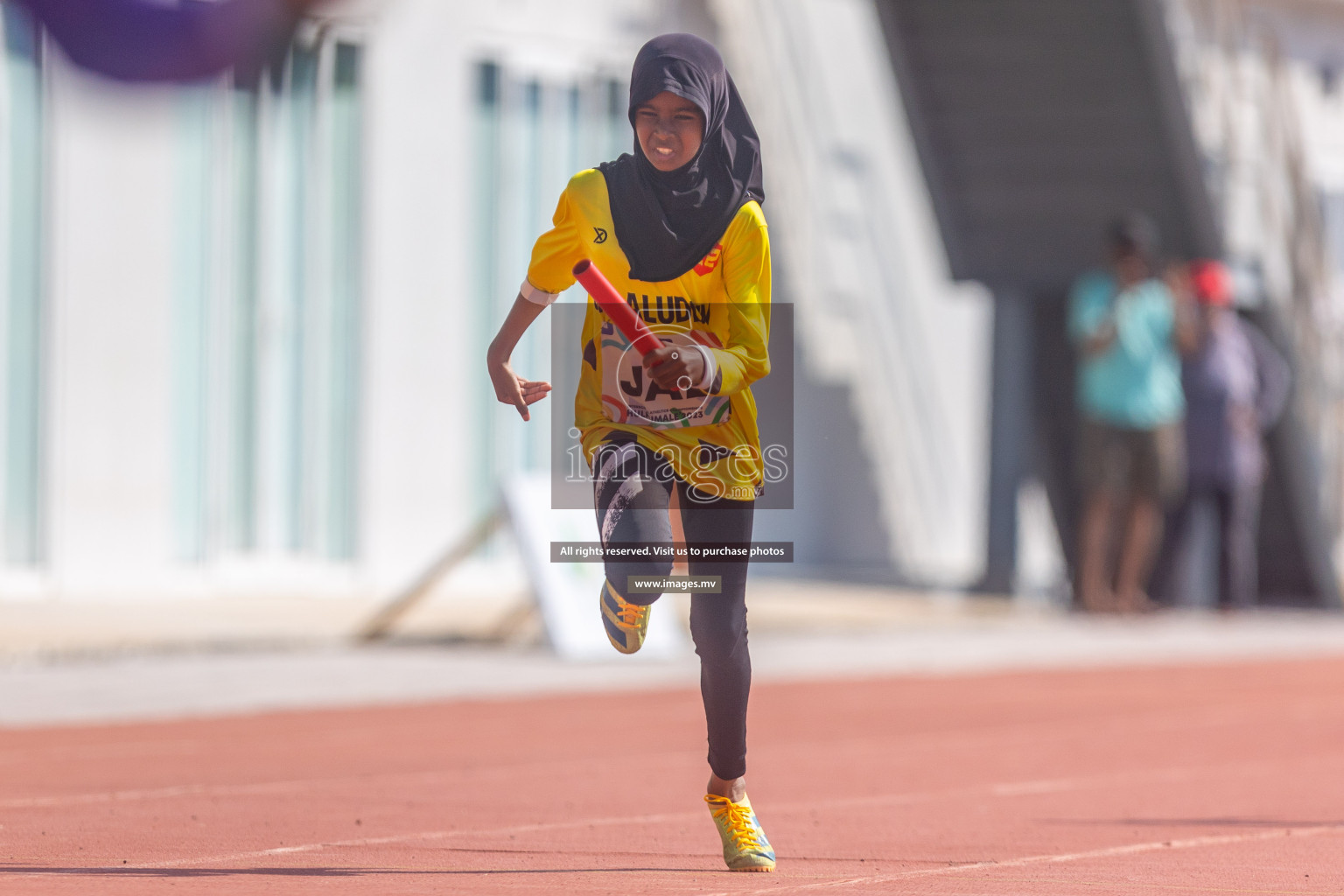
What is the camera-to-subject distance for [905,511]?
21766 mm

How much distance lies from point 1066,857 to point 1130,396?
29.9 feet

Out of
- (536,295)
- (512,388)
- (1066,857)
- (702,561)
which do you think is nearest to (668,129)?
(536,295)

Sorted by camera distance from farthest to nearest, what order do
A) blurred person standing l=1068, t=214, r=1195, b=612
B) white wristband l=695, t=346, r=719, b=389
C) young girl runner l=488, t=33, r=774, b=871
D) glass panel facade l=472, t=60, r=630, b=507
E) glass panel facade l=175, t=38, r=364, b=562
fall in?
glass panel facade l=472, t=60, r=630, b=507
glass panel facade l=175, t=38, r=364, b=562
blurred person standing l=1068, t=214, r=1195, b=612
young girl runner l=488, t=33, r=774, b=871
white wristband l=695, t=346, r=719, b=389

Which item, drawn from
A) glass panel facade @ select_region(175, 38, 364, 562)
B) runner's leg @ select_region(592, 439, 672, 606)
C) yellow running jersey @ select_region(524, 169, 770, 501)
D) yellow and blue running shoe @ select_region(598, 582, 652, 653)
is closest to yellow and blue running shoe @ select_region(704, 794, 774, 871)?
yellow and blue running shoe @ select_region(598, 582, 652, 653)

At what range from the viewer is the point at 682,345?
4586 millimetres

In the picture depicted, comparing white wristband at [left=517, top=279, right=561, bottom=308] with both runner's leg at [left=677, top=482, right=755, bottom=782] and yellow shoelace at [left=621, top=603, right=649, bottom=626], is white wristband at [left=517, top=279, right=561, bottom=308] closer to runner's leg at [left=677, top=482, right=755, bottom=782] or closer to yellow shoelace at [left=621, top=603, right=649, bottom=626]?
runner's leg at [left=677, top=482, right=755, bottom=782]

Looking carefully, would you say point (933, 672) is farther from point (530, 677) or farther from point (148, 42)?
point (148, 42)

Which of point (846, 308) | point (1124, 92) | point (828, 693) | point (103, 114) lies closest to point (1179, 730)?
point (828, 693)

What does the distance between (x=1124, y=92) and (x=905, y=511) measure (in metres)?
8.45

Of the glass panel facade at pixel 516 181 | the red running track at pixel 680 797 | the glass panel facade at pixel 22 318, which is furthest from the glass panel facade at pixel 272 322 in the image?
→ the red running track at pixel 680 797

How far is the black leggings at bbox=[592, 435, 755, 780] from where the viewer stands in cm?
471

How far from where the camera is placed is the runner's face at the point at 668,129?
4.60 meters

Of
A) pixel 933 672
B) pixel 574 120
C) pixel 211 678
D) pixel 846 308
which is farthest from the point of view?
pixel 846 308

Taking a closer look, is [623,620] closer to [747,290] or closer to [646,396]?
[646,396]
